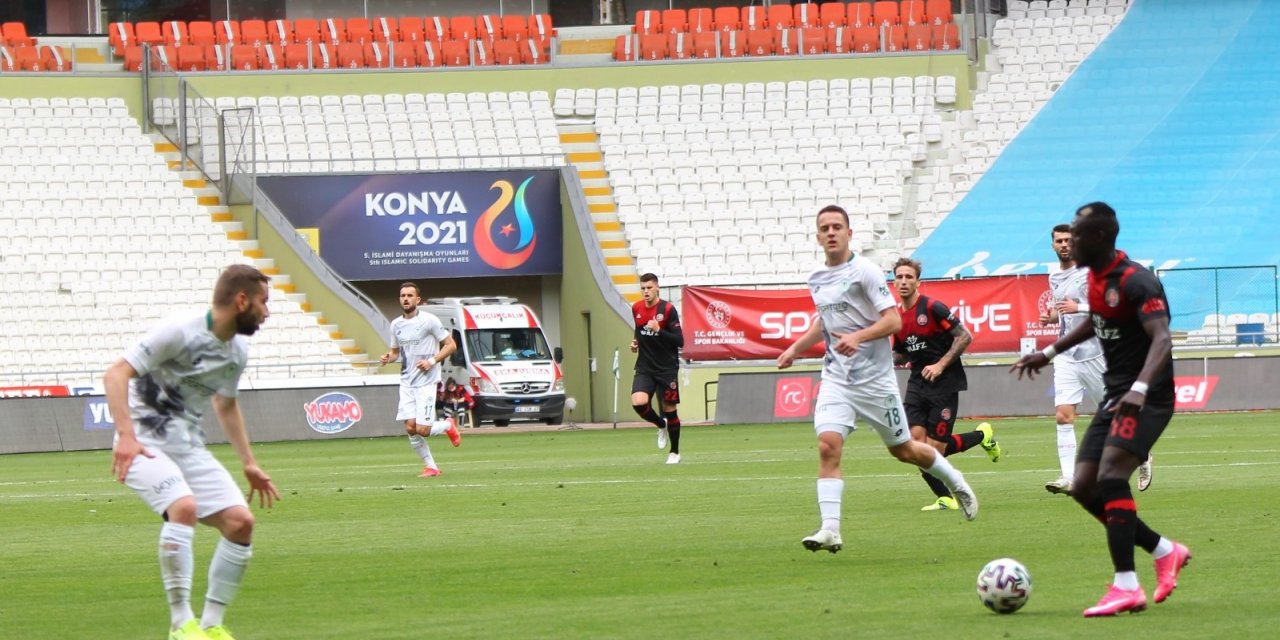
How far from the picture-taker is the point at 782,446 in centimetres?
2602

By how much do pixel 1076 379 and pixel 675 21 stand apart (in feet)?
104

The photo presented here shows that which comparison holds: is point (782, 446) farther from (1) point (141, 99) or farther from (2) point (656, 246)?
(1) point (141, 99)

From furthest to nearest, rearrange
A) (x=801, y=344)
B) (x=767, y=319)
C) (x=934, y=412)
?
(x=767, y=319)
(x=934, y=412)
(x=801, y=344)

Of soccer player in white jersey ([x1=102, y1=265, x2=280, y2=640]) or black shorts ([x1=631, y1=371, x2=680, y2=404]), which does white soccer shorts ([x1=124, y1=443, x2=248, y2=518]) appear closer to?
soccer player in white jersey ([x1=102, y1=265, x2=280, y2=640])

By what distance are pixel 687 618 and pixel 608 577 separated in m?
1.92

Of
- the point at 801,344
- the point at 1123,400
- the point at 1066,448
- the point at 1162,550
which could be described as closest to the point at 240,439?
the point at 1123,400

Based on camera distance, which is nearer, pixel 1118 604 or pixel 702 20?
pixel 1118 604

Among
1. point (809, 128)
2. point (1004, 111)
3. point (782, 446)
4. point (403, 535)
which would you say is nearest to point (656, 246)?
point (809, 128)

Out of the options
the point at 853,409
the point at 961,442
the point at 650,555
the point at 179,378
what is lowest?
the point at 650,555

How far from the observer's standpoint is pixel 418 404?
2234 centimetres

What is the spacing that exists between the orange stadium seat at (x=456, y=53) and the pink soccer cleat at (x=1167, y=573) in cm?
3823

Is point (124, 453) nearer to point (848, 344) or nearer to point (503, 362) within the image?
point (848, 344)

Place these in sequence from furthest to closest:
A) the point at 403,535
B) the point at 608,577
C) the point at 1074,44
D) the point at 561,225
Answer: the point at 1074,44 < the point at 561,225 < the point at 403,535 < the point at 608,577

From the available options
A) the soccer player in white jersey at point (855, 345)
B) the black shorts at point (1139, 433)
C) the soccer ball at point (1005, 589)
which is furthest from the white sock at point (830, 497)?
the soccer ball at point (1005, 589)
